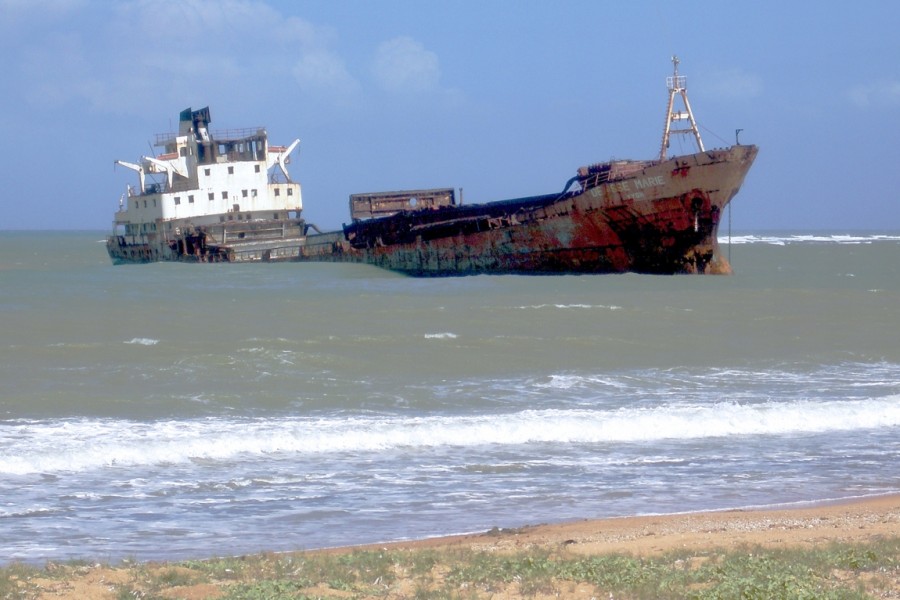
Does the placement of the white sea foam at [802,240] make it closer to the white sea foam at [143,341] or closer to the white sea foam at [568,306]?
the white sea foam at [568,306]

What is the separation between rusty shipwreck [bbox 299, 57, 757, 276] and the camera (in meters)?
27.0

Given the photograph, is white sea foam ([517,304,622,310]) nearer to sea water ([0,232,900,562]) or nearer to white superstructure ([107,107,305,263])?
sea water ([0,232,900,562])

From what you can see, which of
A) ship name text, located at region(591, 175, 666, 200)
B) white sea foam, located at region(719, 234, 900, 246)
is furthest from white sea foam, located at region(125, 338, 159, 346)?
white sea foam, located at region(719, 234, 900, 246)

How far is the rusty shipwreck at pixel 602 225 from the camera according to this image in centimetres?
2705

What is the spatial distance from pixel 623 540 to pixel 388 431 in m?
4.36

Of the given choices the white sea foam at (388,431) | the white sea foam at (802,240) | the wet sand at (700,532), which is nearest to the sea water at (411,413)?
the white sea foam at (388,431)

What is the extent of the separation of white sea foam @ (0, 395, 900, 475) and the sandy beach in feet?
10.7

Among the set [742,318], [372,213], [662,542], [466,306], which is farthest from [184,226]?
[662,542]

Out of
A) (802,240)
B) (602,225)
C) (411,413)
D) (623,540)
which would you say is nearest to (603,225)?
(602,225)

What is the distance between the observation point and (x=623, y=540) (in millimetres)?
6324

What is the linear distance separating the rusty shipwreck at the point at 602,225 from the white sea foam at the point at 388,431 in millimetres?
15513

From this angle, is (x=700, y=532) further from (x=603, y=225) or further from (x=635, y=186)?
(x=603, y=225)

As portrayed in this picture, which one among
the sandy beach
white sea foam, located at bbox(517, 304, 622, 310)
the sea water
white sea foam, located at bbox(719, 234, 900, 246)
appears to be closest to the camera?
the sandy beach

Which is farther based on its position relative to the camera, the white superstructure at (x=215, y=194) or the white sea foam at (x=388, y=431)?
the white superstructure at (x=215, y=194)
